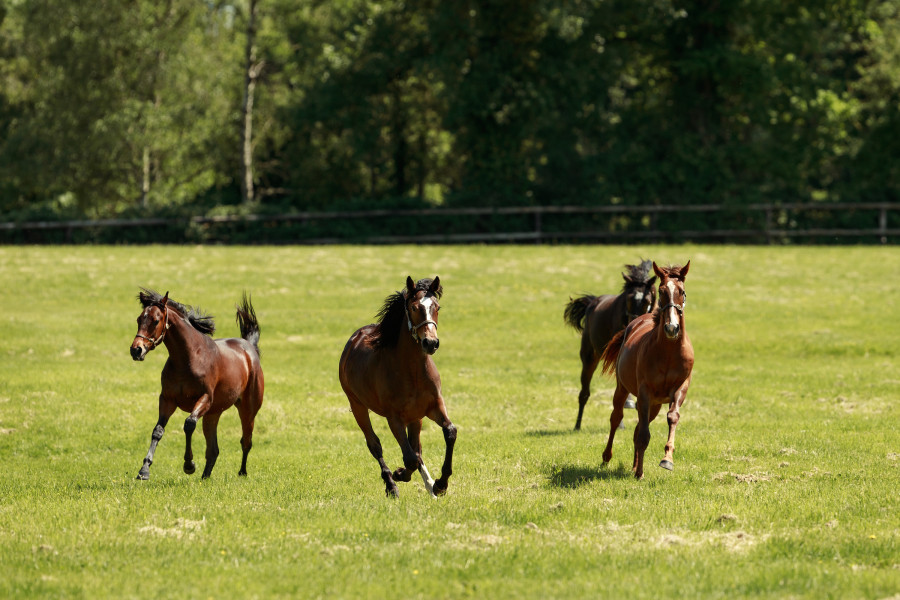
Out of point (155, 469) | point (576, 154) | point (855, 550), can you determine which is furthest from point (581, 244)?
point (855, 550)

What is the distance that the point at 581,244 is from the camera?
4350cm

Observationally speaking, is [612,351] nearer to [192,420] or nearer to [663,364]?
[663,364]

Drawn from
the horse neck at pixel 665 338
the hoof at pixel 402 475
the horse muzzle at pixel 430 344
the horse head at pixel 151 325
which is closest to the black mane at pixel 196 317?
the horse head at pixel 151 325

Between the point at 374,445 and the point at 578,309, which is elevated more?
the point at 578,309

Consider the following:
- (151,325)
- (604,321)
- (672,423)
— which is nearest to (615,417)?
(672,423)

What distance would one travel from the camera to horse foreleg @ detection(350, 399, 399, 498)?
10672 millimetres

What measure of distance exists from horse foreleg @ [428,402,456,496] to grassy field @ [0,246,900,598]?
0.55 feet

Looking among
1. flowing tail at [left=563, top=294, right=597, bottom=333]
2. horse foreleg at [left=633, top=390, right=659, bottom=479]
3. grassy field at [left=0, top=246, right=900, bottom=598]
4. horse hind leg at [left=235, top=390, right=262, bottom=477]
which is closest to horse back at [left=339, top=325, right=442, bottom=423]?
grassy field at [left=0, top=246, right=900, bottom=598]

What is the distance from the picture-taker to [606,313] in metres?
16.1

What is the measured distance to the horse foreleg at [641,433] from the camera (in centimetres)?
1123

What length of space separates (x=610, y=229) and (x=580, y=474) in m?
33.7

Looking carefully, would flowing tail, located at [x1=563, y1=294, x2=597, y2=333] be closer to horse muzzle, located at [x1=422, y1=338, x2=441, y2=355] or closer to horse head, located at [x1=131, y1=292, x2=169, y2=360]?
horse head, located at [x1=131, y1=292, x2=169, y2=360]

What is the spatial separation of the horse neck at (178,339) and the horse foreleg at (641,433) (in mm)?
4904

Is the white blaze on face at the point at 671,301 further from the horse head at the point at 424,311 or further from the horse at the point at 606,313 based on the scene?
the horse at the point at 606,313
